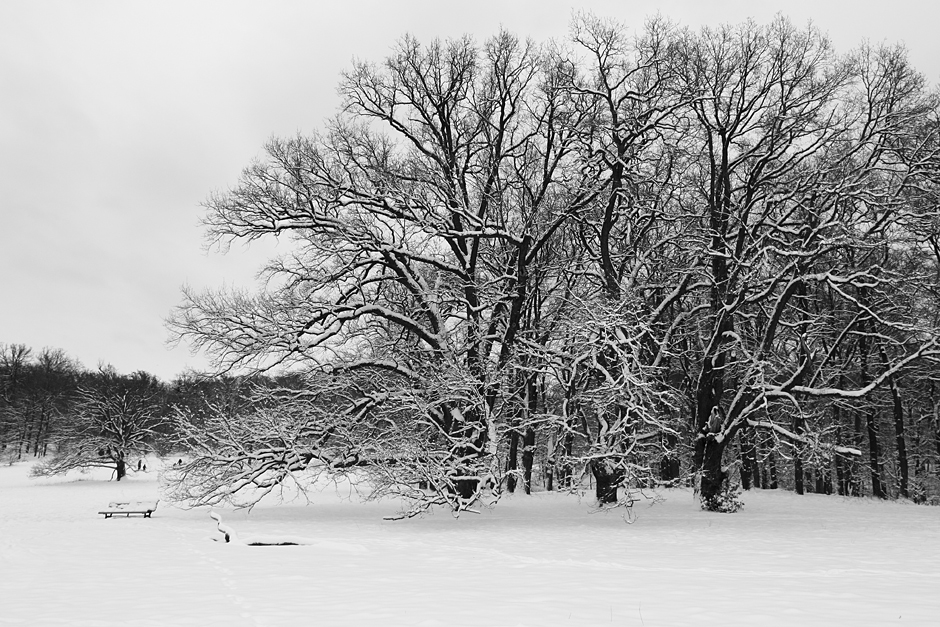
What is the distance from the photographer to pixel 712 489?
711 inches

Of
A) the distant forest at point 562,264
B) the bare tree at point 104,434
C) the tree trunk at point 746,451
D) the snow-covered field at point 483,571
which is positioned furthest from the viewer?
the bare tree at point 104,434

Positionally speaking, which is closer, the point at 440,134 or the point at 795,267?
the point at 795,267

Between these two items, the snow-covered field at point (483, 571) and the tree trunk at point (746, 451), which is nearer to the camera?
the snow-covered field at point (483, 571)

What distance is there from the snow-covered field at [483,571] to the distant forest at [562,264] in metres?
2.07

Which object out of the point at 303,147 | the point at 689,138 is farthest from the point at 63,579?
the point at 689,138

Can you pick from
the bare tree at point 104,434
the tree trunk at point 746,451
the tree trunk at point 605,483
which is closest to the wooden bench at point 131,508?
the tree trunk at point 605,483

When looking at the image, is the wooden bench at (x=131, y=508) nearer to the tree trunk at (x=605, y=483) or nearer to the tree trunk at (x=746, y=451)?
the tree trunk at (x=605, y=483)

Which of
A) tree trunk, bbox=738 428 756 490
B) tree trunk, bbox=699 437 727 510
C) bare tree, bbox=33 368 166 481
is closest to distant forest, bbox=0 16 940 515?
tree trunk, bbox=699 437 727 510

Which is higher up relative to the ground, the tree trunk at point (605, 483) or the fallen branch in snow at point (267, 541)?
the tree trunk at point (605, 483)

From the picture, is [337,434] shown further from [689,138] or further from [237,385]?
[689,138]

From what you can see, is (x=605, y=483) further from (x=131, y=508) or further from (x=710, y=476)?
(x=131, y=508)

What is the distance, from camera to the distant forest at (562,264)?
16594mm

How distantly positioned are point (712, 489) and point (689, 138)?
10.9 metres

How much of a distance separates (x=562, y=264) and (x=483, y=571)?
12.2m
